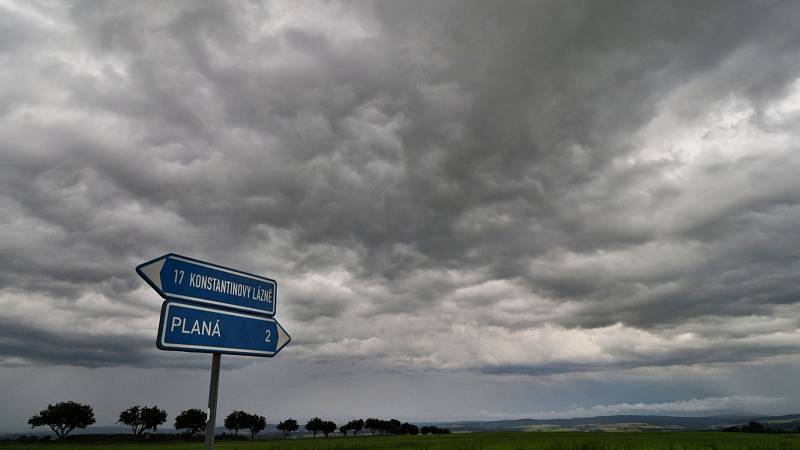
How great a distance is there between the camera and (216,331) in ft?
28.0

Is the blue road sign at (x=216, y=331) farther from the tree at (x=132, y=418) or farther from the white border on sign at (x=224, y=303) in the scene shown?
the tree at (x=132, y=418)

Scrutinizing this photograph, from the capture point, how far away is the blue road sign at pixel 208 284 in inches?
305

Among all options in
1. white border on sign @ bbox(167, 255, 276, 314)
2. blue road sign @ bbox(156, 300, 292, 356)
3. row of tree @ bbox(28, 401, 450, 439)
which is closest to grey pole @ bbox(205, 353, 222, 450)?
blue road sign @ bbox(156, 300, 292, 356)

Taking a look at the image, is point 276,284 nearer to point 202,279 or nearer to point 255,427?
point 202,279

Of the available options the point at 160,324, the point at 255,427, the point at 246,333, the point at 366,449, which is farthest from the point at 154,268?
the point at 255,427

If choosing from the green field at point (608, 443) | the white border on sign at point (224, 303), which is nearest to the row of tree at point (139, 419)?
the green field at point (608, 443)

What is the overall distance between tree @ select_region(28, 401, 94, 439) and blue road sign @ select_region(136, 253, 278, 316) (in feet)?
522

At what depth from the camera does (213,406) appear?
26.7 feet

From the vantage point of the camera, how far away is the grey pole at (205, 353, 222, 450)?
25.6 ft

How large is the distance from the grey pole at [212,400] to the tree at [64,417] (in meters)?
159

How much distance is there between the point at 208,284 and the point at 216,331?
35.5 inches

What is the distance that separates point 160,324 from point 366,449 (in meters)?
46.1

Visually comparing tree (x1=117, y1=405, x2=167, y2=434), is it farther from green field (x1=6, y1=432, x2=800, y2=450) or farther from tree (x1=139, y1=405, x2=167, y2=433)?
green field (x1=6, y1=432, x2=800, y2=450)

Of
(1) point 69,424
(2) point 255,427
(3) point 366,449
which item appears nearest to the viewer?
(3) point 366,449
